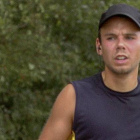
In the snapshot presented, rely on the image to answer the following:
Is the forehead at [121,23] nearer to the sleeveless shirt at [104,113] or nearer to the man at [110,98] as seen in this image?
the man at [110,98]

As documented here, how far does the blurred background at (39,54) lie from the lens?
541 centimetres

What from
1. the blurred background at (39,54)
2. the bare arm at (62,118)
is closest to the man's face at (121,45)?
the bare arm at (62,118)

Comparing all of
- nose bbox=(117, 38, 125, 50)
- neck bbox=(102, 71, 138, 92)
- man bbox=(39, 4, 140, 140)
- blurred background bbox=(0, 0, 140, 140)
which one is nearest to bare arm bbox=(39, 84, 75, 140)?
man bbox=(39, 4, 140, 140)

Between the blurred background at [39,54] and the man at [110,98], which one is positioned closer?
the man at [110,98]

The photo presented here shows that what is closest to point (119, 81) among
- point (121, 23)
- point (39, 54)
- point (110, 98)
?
point (110, 98)

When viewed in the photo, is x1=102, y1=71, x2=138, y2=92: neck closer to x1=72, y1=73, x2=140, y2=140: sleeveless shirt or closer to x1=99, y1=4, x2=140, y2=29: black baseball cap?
x1=72, y1=73, x2=140, y2=140: sleeveless shirt

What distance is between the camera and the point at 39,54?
18.1 ft

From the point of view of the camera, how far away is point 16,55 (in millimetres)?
5430

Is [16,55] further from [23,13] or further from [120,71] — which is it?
[120,71]

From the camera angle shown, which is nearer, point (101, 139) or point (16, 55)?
point (101, 139)

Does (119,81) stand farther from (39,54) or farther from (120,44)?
(39,54)

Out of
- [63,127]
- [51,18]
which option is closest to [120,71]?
[63,127]

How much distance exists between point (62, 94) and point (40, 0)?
201cm

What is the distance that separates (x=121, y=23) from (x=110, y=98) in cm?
42
